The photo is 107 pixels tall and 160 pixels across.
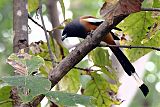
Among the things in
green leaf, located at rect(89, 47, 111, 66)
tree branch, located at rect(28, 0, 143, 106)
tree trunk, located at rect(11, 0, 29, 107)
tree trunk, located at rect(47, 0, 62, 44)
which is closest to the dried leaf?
tree branch, located at rect(28, 0, 143, 106)

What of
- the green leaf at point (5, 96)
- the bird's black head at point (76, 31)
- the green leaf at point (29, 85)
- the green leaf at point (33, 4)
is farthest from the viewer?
the bird's black head at point (76, 31)

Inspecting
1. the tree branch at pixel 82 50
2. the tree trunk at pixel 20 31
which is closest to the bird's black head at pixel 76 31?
the tree trunk at pixel 20 31

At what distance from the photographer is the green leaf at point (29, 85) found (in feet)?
2.28

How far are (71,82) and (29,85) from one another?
554 millimetres

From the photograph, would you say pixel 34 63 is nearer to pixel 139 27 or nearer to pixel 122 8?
pixel 122 8

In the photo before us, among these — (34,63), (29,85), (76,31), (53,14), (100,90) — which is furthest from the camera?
(53,14)

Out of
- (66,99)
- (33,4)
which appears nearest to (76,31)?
(33,4)

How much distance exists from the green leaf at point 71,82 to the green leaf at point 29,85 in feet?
1.61

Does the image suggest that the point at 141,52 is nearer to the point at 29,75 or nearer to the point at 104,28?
the point at 104,28

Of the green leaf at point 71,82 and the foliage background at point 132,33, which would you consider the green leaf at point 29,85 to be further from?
the green leaf at point 71,82

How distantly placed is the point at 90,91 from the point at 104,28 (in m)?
0.47

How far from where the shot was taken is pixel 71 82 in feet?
4.13

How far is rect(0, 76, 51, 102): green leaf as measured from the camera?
27.4 inches

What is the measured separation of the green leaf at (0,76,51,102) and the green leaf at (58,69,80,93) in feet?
1.61
